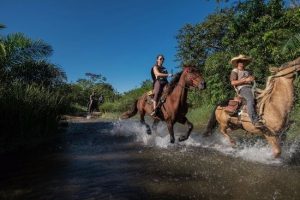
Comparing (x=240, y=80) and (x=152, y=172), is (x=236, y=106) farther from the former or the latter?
(x=152, y=172)

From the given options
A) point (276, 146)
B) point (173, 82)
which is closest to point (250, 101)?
point (276, 146)

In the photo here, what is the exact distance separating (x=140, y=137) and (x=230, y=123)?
17.0ft

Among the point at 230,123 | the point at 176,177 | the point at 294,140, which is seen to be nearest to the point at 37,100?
the point at 230,123

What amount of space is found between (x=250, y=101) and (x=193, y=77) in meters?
2.15

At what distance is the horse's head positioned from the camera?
35.9 ft

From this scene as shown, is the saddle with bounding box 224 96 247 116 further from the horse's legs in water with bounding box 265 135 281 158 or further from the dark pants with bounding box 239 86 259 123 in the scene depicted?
the horse's legs in water with bounding box 265 135 281 158

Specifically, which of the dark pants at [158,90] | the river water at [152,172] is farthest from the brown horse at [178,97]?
the river water at [152,172]

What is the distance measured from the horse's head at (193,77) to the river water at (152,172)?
6.63 ft

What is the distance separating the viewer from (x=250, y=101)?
31.4 ft

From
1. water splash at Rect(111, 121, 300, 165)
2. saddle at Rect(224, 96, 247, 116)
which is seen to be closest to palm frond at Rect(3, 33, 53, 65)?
water splash at Rect(111, 121, 300, 165)

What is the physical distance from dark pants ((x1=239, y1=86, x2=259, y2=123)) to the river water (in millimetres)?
1057

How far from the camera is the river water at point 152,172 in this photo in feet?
21.2

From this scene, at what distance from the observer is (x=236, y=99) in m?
10.7

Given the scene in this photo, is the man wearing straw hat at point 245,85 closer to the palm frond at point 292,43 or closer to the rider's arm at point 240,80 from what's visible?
the rider's arm at point 240,80
